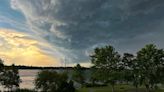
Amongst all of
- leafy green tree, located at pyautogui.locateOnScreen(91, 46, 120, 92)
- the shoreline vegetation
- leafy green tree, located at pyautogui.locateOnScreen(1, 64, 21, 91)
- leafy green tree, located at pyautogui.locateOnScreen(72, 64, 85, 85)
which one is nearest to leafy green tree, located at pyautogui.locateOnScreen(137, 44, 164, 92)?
the shoreline vegetation

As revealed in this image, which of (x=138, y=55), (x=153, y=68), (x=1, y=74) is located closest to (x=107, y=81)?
(x=138, y=55)

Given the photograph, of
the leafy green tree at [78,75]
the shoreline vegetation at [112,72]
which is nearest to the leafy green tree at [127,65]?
the shoreline vegetation at [112,72]

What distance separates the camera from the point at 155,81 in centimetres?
9294

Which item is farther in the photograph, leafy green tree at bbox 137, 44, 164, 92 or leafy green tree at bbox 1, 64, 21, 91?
leafy green tree at bbox 1, 64, 21, 91

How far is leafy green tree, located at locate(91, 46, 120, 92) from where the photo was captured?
361ft

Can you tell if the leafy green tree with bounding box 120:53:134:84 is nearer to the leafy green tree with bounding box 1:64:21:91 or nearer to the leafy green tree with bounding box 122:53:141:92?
the leafy green tree with bounding box 122:53:141:92

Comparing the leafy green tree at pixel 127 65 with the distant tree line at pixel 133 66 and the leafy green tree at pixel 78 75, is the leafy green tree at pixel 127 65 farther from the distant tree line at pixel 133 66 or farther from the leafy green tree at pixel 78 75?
the leafy green tree at pixel 78 75

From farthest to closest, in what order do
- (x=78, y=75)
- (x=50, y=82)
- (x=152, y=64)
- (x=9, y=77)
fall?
(x=78, y=75) < (x=9, y=77) < (x=50, y=82) < (x=152, y=64)

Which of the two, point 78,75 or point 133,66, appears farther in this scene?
point 78,75

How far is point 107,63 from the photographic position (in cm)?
11144

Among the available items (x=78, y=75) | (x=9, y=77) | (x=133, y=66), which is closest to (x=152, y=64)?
(x=133, y=66)

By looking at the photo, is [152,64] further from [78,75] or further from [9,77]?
[78,75]

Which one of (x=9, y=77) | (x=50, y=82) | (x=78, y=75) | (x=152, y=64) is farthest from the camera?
(x=78, y=75)

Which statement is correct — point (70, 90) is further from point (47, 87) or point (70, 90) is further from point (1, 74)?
point (1, 74)
